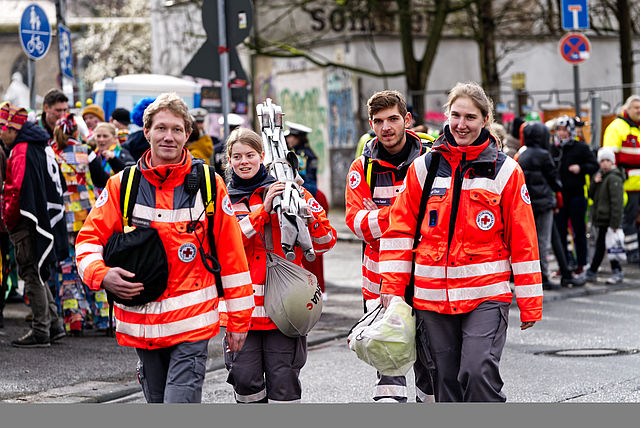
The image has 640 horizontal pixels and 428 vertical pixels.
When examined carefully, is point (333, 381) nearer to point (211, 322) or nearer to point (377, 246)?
point (377, 246)

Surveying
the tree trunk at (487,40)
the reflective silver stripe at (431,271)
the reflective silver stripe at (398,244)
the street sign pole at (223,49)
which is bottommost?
the reflective silver stripe at (431,271)

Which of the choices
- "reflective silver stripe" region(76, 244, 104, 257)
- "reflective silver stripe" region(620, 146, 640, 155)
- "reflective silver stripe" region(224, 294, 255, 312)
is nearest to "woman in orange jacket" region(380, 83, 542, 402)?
"reflective silver stripe" region(224, 294, 255, 312)

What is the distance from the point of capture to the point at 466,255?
5.29 metres

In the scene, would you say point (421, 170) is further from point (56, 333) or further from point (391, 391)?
point (56, 333)

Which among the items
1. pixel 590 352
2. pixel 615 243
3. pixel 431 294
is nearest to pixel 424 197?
pixel 431 294

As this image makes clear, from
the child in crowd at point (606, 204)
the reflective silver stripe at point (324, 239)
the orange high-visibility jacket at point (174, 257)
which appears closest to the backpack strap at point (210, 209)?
the orange high-visibility jacket at point (174, 257)

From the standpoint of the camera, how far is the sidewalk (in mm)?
7945

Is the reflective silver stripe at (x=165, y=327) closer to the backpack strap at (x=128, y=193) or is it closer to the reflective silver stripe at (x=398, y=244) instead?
the backpack strap at (x=128, y=193)

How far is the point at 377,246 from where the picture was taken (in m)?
6.63

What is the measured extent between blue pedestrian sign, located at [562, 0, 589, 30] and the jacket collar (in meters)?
11.4

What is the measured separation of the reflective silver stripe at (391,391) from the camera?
6.28 meters

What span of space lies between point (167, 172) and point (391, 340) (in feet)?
4.32

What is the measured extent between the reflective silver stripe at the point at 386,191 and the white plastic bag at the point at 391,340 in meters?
1.32

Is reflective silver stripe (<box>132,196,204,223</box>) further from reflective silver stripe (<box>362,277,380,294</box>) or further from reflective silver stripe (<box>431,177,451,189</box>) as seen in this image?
reflective silver stripe (<box>362,277,380,294</box>)
